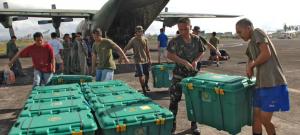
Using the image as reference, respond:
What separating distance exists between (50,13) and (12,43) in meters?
10.3

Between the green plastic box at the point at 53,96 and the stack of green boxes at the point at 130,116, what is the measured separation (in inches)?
12.7

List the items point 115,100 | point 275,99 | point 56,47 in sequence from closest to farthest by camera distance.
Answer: point 275,99
point 115,100
point 56,47

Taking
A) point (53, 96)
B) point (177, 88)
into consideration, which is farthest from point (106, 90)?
point (177, 88)

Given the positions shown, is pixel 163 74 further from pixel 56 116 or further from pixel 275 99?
pixel 56 116

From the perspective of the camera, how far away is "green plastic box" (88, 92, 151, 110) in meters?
4.54

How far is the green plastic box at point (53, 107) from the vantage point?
4.20 metres

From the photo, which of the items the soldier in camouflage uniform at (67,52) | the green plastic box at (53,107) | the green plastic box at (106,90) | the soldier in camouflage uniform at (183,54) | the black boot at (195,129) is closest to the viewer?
the green plastic box at (53,107)

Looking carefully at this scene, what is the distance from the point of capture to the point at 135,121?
154 inches

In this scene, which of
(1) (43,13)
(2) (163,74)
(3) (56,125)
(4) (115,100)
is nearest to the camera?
(3) (56,125)

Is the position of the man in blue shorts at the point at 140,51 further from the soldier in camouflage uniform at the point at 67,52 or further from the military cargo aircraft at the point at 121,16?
the military cargo aircraft at the point at 121,16

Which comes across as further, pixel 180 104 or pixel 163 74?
pixel 163 74

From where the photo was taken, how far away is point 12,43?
608 inches

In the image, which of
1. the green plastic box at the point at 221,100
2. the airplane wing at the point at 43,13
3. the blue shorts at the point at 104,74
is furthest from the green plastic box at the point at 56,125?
the airplane wing at the point at 43,13

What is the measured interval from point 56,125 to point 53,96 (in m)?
1.56
